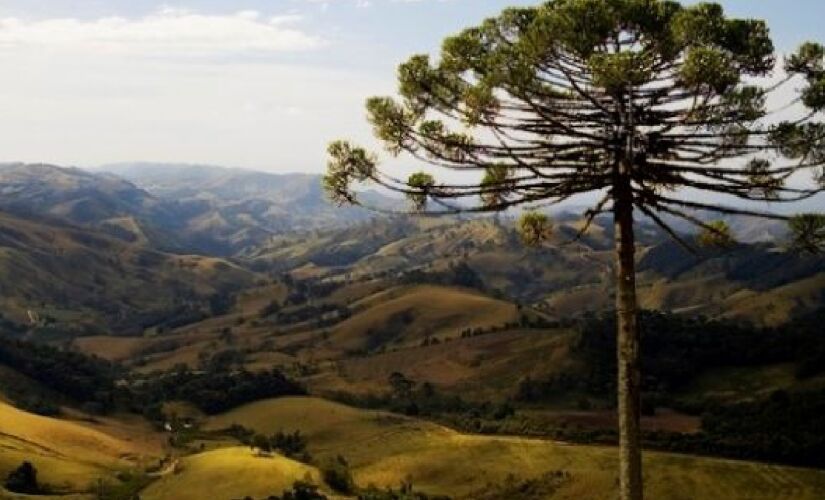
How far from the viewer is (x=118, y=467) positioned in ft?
333

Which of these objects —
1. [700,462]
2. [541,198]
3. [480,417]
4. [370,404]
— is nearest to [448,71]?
[541,198]

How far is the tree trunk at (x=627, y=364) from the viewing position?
1277 centimetres

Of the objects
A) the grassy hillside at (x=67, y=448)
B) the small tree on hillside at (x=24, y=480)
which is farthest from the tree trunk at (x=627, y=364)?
the grassy hillside at (x=67, y=448)

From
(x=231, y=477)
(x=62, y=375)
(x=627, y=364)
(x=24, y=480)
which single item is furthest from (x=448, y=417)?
(x=627, y=364)

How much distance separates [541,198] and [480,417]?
107496 mm

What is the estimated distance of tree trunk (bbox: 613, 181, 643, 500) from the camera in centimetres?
1277

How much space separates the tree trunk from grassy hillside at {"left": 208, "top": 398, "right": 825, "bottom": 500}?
6879 cm

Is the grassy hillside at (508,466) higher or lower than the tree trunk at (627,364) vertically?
lower

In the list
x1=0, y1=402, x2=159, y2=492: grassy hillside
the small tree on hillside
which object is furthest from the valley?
the small tree on hillside

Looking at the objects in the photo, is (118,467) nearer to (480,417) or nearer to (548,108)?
(480,417)

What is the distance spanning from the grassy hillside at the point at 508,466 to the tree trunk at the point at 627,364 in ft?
226

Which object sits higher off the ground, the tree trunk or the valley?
the tree trunk

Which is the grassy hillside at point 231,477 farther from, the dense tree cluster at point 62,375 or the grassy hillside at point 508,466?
the dense tree cluster at point 62,375

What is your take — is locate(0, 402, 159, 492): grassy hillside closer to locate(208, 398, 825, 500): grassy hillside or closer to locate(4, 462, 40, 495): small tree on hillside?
locate(4, 462, 40, 495): small tree on hillside
